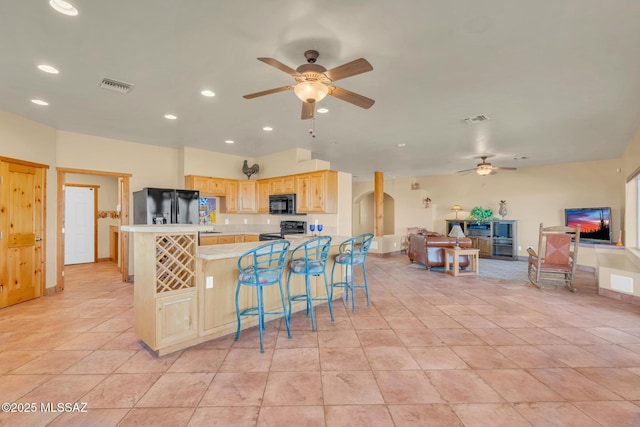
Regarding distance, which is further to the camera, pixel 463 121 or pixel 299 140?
pixel 299 140

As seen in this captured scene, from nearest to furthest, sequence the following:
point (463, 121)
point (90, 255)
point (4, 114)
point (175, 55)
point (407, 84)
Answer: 1. point (175, 55)
2. point (407, 84)
3. point (4, 114)
4. point (463, 121)
5. point (90, 255)

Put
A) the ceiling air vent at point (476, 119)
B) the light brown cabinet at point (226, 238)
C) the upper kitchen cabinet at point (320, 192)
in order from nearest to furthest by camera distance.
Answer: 1. the ceiling air vent at point (476, 119)
2. the upper kitchen cabinet at point (320, 192)
3. the light brown cabinet at point (226, 238)

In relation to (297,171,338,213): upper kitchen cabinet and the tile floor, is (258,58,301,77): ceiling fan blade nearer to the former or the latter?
the tile floor

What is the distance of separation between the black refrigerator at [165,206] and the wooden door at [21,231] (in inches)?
52.1

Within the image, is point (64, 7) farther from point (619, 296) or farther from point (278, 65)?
point (619, 296)

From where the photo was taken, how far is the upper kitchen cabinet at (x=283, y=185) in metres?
6.08

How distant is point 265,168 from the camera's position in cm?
691

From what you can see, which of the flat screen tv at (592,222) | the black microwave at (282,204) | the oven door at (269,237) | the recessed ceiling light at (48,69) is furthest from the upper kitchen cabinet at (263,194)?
the flat screen tv at (592,222)

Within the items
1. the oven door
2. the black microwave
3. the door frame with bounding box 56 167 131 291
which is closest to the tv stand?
the black microwave

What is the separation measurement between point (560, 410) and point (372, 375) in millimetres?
1272

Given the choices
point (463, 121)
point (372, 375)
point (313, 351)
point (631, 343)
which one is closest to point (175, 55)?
point (313, 351)

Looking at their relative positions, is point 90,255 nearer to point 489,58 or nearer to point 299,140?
point 299,140

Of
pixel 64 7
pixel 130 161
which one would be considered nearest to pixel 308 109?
pixel 64 7

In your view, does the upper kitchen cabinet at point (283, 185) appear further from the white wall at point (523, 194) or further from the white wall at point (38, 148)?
the white wall at point (523, 194)
